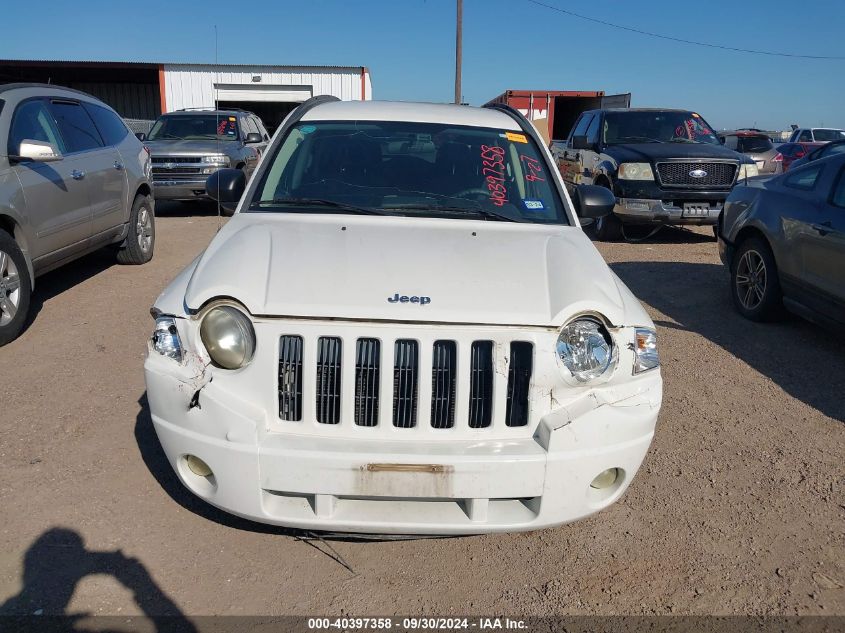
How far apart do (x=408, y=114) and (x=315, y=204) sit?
100cm

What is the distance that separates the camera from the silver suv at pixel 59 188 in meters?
5.55

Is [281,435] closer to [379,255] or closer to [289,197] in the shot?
[379,255]

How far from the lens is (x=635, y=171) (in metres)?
10.0

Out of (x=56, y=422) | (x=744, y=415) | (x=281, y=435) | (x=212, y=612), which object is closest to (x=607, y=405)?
(x=281, y=435)

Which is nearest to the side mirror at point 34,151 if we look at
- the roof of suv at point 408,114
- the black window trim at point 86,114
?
the black window trim at point 86,114

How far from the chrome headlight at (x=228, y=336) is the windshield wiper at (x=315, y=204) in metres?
1.08

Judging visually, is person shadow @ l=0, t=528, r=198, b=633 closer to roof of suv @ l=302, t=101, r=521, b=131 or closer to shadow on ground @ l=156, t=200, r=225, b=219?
roof of suv @ l=302, t=101, r=521, b=131

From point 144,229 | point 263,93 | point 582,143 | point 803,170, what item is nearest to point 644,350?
point 803,170

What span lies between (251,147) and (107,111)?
18.9ft

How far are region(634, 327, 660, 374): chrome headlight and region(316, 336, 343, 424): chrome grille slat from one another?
1.17 m

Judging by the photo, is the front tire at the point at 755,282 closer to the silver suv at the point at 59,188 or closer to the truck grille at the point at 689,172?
the truck grille at the point at 689,172

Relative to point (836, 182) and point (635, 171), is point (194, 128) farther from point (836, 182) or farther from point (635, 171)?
point (836, 182)

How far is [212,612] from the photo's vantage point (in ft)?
8.57

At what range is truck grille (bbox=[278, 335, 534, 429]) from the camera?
102 inches
